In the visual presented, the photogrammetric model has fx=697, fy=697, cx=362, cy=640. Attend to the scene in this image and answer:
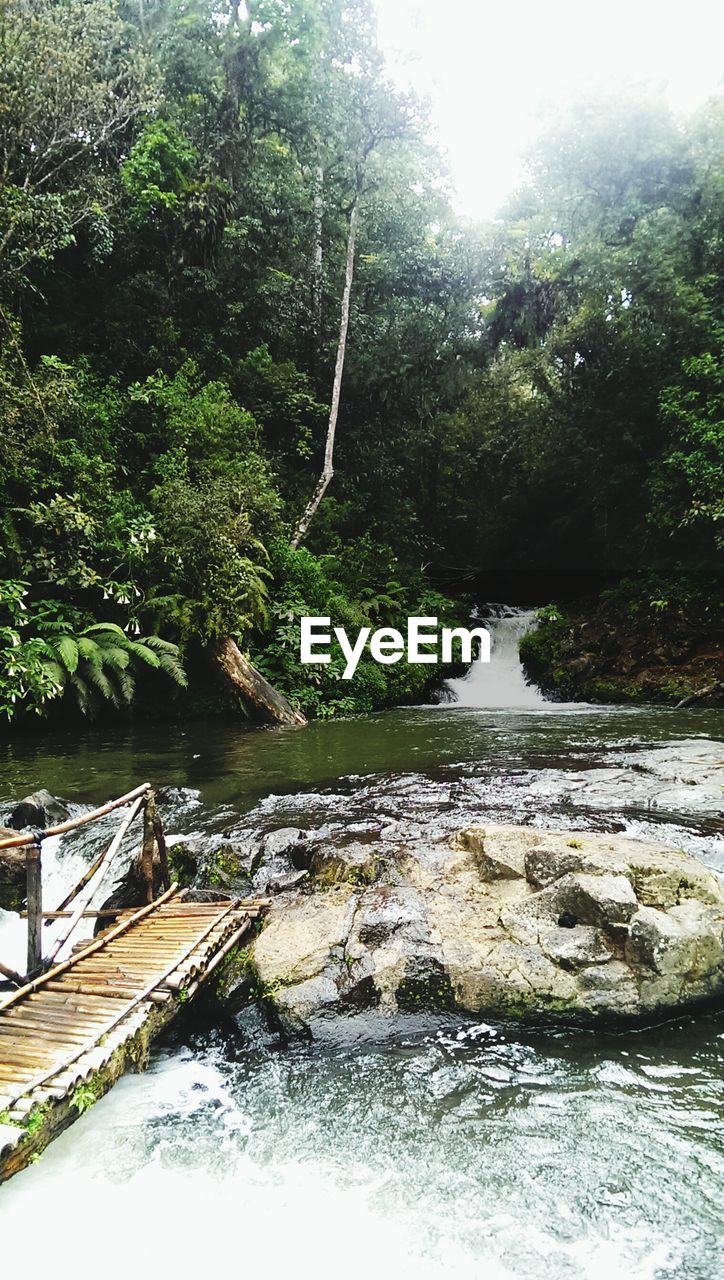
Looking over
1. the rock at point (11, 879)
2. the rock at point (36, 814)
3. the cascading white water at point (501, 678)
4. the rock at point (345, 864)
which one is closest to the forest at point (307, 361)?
the cascading white water at point (501, 678)

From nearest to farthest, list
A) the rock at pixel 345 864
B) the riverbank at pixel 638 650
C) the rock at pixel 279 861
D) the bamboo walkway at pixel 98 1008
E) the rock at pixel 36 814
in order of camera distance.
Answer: the bamboo walkway at pixel 98 1008, the rock at pixel 345 864, the rock at pixel 279 861, the rock at pixel 36 814, the riverbank at pixel 638 650

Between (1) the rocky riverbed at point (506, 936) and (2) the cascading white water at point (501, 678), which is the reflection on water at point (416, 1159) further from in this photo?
(2) the cascading white water at point (501, 678)

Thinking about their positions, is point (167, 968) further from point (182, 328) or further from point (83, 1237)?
point (182, 328)

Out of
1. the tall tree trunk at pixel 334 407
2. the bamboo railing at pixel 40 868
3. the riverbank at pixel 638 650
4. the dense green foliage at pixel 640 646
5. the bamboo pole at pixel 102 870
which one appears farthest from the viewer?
the tall tree trunk at pixel 334 407

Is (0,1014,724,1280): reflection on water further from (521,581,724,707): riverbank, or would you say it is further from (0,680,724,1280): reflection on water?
(521,581,724,707): riverbank

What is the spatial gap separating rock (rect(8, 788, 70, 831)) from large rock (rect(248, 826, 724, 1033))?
118 inches

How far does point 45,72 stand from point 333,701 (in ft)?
41.8

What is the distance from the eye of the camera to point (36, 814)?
686cm

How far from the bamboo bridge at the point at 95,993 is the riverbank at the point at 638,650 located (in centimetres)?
1187

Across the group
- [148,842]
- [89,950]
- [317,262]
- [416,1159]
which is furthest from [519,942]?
[317,262]

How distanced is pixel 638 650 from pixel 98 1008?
14.8 meters

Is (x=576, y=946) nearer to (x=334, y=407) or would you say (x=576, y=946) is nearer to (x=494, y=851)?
(x=494, y=851)

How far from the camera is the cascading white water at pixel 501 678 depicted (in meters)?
16.2

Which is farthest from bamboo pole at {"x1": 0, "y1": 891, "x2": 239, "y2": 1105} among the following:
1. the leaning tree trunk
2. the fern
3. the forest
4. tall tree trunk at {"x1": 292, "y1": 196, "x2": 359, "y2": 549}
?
tall tree trunk at {"x1": 292, "y1": 196, "x2": 359, "y2": 549}
